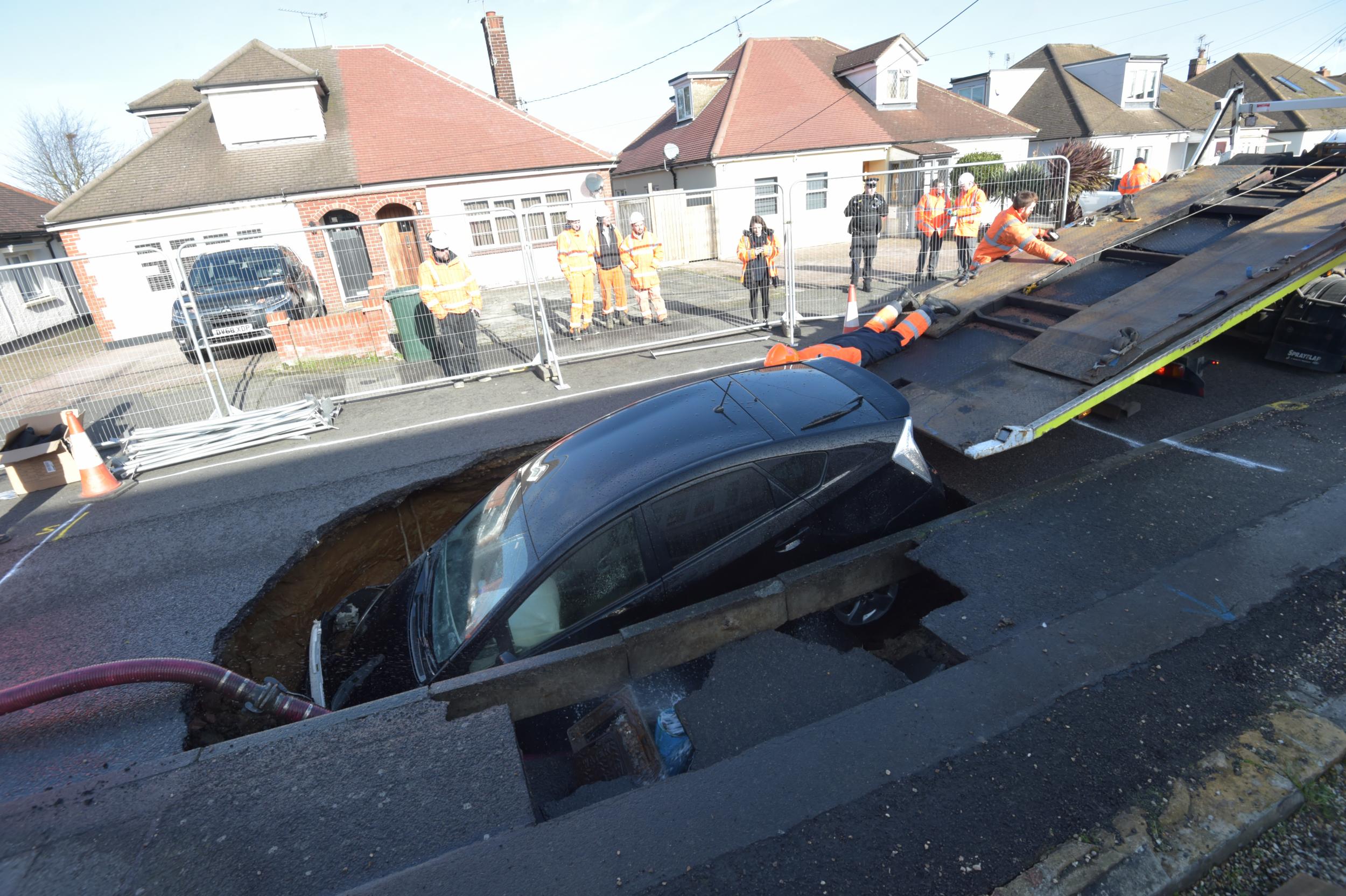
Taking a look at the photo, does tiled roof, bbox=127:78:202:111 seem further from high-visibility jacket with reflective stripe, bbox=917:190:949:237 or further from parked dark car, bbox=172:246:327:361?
high-visibility jacket with reflective stripe, bbox=917:190:949:237

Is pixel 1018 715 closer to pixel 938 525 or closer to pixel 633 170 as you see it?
pixel 938 525

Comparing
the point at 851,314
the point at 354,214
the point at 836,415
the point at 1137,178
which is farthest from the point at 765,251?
the point at 354,214

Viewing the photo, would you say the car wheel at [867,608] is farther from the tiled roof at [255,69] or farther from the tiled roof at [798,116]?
the tiled roof at [255,69]

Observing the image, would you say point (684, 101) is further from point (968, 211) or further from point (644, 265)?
point (968, 211)

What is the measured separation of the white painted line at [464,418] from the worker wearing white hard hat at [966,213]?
14.2 feet

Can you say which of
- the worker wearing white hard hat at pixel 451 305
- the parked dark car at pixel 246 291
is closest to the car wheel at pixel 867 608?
the worker wearing white hard hat at pixel 451 305

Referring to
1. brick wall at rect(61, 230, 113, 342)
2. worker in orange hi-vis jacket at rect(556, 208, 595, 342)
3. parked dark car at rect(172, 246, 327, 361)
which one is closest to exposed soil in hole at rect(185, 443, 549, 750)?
worker in orange hi-vis jacket at rect(556, 208, 595, 342)

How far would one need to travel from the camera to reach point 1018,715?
2.78 metres

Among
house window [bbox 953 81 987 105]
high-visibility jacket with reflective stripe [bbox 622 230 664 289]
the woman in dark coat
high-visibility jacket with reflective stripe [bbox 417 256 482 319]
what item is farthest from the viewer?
house window [bbox 953 81 987 105]

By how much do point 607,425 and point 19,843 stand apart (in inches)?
126

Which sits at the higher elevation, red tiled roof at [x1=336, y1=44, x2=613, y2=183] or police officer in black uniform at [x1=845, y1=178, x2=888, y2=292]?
red tiled roof at [x1=336, y1=44, x2=613, y2=183]

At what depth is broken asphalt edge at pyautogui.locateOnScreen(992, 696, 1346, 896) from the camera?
7.09ft

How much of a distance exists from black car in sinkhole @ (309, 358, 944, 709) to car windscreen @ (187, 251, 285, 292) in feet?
35.7

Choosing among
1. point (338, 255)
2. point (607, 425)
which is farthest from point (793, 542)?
point (338, 255)
